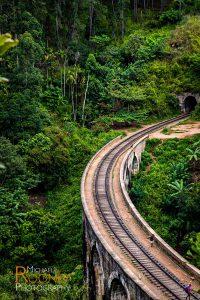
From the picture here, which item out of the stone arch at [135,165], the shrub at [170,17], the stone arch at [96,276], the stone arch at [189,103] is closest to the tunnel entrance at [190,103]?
the stone arch at [189,103]

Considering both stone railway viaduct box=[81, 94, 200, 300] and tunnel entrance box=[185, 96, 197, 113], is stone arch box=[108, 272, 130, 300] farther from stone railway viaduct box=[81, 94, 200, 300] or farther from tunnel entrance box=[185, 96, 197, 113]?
tunnel entrance box=[185, 96, 197, 113]

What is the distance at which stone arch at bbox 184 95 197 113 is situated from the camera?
169 ft

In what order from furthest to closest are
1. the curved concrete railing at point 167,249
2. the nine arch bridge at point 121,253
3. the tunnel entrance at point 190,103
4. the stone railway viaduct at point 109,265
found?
the tunnel entrance at point 190,103 < the curved concrete railing at point 167,249 < the nine arch bridge at point 121,253 < the stone railway viaduct at point 109,265

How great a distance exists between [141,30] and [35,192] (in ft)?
119

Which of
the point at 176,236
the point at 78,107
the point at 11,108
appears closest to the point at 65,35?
the point at 78,107

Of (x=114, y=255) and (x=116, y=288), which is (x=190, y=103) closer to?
(x=116, y=288)

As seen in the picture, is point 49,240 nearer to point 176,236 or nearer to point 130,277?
point 176,236

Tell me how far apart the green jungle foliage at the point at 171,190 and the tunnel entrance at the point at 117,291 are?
570cm

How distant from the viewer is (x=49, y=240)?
28.5 meters

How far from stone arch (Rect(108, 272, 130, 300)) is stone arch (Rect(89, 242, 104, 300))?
4.43 ft

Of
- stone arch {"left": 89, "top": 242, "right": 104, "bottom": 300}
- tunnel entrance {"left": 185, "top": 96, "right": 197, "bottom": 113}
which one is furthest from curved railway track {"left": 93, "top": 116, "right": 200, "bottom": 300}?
tunnel entrance {"left": 185, "top": 96, "right": 197, "bottom": 113}

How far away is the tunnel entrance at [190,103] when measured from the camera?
5159 centimetres

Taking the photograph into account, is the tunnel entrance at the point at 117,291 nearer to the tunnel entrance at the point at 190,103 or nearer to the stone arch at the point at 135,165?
the stone arch at the point at 135,165

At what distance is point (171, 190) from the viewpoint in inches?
1270
